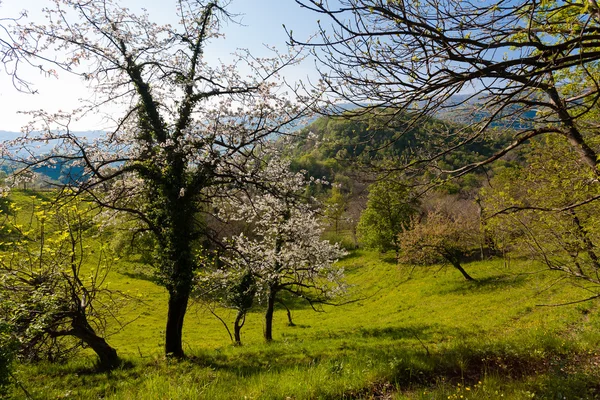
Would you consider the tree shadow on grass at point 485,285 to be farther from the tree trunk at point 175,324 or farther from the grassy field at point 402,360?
the tree trunk at point 175,324

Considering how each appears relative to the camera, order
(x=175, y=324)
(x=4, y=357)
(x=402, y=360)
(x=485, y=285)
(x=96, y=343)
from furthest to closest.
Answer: (x=485, y=285) → (x=175, y=324) → (x=96, y=343) → (x=402, y=360) → (x=4, y=357)

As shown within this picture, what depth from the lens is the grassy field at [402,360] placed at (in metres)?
4.37

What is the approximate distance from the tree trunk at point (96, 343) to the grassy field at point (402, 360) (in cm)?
27

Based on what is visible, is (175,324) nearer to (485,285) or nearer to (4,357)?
(4,357)

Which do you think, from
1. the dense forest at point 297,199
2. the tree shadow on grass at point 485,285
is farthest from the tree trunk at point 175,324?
the tree shadow on grass at point 485,285

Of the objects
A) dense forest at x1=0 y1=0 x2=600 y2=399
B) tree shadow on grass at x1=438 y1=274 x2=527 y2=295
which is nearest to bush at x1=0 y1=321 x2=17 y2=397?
dense forest at x1=0 y1=0 x2=600 y2=399

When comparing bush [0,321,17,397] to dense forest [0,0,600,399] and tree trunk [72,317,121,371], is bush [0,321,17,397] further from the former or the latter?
tree trunk [72,317,121,371]

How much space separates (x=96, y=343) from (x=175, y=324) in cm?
191

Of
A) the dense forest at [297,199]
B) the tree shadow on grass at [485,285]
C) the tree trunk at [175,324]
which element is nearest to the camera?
the dense forest at [297,199]

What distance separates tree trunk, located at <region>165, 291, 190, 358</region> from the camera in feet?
29.2

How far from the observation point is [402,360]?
17.8 feet

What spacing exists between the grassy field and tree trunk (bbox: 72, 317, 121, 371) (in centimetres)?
27

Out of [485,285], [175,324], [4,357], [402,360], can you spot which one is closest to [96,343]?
[175,324]

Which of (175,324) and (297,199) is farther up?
(297,199)
